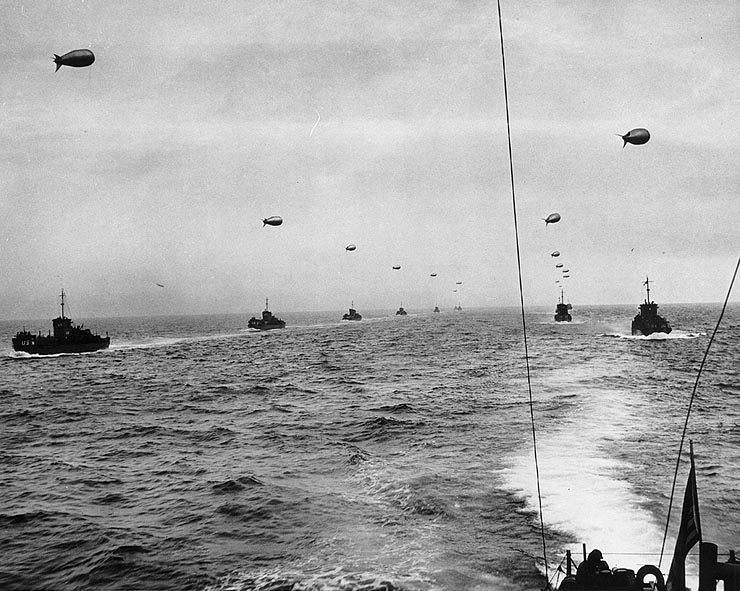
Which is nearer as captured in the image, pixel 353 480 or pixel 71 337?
pixel 353 480

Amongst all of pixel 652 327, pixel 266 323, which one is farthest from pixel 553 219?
pixel 266 323

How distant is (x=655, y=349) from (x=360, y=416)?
4522 centimetres

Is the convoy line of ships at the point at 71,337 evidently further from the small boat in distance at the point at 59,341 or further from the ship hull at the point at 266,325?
the ship hull at the point at 266,325

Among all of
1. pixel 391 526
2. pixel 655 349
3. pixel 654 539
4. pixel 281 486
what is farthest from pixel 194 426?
pixel 655 349

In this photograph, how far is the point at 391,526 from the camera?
49.0 feet

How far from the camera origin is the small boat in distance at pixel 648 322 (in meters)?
78.4

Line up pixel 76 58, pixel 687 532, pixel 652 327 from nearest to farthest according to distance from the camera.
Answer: pixel 687 532 < pixel 76 58 < pixel 652 327

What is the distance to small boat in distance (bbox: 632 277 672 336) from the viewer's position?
7844 cm

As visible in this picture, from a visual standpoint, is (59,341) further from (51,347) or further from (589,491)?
(589,491)

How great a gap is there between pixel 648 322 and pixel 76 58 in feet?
253

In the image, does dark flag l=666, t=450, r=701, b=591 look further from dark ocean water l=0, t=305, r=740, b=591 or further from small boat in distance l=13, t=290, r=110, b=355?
small boat in distance l=13, t=290, r=110, b=355

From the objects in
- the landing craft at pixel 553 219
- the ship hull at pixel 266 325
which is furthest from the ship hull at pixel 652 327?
the ship hull at pixel 266 325

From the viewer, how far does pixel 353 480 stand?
19109 millimetres

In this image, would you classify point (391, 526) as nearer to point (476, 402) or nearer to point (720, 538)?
point (720, 538)
